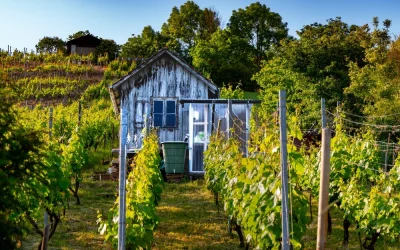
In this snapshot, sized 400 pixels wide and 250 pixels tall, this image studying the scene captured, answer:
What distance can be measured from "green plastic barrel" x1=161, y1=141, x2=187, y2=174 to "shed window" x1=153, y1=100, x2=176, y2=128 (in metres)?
2.36

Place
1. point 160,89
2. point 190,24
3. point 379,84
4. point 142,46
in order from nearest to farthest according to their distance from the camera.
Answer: point 160,89 < point 379,84 < point 142,46 < point 190,24

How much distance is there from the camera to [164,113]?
19984mm

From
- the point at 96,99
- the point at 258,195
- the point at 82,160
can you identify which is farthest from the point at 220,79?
the point at 258,195

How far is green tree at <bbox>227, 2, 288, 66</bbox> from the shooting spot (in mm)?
52250

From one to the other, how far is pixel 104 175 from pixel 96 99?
20.4 metres

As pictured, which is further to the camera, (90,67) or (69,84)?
(90,67)

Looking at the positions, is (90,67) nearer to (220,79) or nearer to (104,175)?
(220,79)

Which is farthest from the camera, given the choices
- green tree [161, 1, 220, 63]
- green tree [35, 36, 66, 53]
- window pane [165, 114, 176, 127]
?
green tree [35, 36, 66, 53]

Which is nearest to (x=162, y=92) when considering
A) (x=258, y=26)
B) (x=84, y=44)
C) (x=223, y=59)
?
(x=223, y=59)

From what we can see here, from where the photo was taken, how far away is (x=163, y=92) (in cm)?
2016

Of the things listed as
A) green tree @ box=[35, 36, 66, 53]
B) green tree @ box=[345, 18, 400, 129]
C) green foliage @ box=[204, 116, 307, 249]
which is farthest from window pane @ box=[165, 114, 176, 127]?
green tree @ box=[35, 36, 66, 53]

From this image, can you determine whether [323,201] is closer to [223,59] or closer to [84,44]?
[223,59]

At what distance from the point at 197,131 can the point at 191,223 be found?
6.73 meters

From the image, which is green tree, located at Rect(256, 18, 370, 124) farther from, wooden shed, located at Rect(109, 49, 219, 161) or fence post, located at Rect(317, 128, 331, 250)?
fence post, located at Rect(317, 128, 331, 250)
